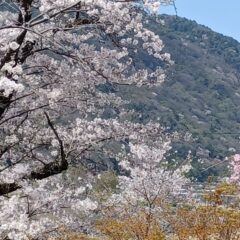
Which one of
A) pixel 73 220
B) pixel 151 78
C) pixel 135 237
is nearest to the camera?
pixel 151 78

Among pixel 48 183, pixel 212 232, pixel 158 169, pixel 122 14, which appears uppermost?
pixel 158 169

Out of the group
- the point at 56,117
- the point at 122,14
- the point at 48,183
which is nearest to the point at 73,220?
the point at 48,183

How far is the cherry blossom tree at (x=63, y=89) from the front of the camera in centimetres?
881

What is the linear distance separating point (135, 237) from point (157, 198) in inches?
68.9

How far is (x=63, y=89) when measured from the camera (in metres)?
10.1

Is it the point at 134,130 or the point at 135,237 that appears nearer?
the point at 134,130

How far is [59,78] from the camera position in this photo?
10.4 metres

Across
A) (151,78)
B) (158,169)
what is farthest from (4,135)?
(158,169)

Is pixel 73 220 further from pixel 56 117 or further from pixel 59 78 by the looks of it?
pixel 59 78

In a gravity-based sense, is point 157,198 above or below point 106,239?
above

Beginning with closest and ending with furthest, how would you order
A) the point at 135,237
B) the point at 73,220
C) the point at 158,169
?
1. the point at 73,220
2. the point at 135,237
3. the point at 158,169

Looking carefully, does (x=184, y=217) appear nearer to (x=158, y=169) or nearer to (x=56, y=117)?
(x=56, y=117)

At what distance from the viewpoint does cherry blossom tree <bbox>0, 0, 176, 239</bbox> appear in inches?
347

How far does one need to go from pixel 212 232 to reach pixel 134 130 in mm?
4850
